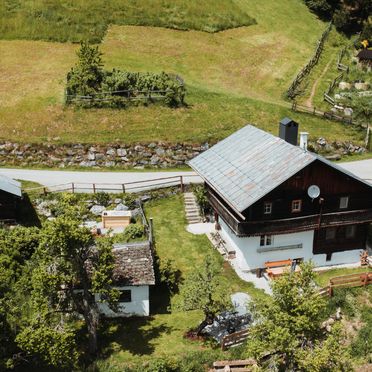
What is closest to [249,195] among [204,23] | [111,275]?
[111,275]

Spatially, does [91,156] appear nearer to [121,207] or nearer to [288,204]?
[121,207]

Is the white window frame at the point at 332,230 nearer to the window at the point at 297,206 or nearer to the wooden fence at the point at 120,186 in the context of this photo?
the window at the point at 297,206

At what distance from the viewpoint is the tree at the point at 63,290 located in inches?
1029

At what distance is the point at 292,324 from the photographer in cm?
2489

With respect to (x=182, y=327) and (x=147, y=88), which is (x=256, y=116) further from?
(x=182, y=327)

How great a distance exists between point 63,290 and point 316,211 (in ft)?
57.1

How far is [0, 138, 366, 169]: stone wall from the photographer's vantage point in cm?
4981

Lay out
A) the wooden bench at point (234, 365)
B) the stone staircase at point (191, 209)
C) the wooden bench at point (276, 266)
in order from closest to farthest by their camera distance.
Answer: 1. the wooden bench at point (234, 365)
2. the wooden bench at point (276, 266)
3. the stone staircase at point (191, 209)

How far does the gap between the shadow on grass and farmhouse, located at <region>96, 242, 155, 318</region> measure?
0.56m

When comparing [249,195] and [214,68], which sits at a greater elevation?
[214,68]

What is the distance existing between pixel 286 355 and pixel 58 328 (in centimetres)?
1165

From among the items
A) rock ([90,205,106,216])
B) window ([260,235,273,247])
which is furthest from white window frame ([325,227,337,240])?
rock ([90,205,106,216])

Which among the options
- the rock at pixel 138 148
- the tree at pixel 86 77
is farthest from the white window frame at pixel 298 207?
the tree at pixel 86 77

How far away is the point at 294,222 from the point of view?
35406 mm
